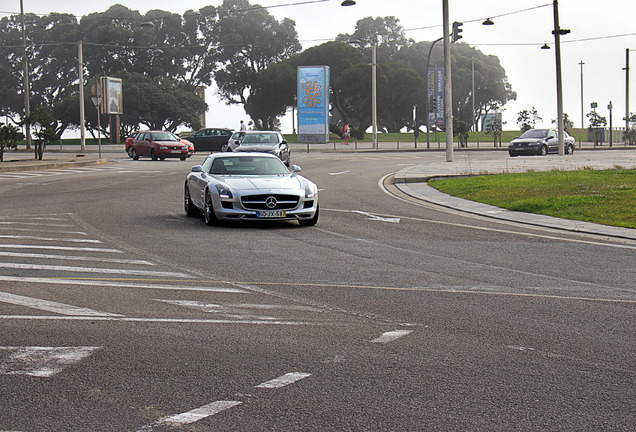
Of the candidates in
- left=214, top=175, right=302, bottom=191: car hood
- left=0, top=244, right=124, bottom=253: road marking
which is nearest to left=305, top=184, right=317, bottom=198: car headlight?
left=214, top=175, right=302, bottom=191: car hood

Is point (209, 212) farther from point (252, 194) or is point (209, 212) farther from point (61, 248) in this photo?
point (61, 248)

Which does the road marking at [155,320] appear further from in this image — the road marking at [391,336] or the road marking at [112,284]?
the road marking at [112,284]

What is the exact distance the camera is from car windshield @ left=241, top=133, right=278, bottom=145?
35469mm

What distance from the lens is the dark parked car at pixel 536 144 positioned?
4497 cm

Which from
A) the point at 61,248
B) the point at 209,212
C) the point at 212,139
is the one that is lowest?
the point at 61,248

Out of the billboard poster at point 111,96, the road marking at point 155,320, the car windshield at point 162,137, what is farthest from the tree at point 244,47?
the road marking at point 155,320

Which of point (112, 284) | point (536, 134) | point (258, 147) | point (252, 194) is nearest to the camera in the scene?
point (112, 284)

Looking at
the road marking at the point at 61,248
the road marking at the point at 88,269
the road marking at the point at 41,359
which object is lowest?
the road marking at the point at 41,359

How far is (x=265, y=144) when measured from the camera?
35.2m

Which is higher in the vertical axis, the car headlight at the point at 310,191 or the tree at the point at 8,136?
the tree at the point at 8,136

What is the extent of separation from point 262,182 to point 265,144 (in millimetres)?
20553

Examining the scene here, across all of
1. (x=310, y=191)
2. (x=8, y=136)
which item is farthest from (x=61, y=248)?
(x=8, y=136)

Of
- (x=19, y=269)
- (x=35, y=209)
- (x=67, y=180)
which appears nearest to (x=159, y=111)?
(x=67, y=180)

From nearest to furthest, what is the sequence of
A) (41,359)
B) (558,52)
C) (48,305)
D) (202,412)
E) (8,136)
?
(202,412)
(41,359)
(48,305)
(8,136)
(558,52)
